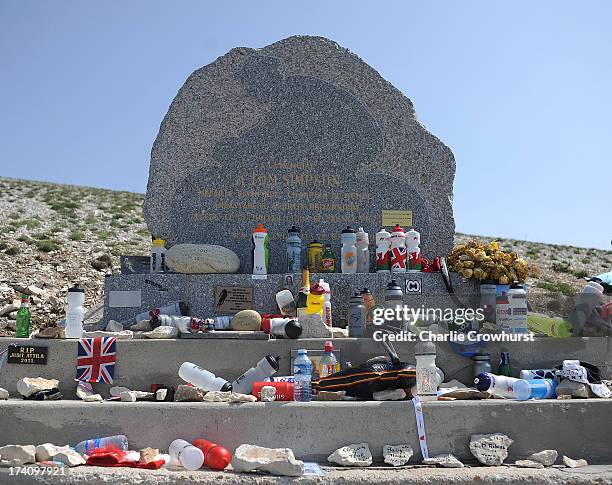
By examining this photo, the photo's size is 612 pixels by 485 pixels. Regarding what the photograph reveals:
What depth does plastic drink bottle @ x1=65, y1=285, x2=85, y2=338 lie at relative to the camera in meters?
6.00

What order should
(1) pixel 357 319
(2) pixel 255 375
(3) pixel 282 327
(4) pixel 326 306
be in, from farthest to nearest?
1. (4) pixel 326 306
2. (1) pixel 357 319
3. (3) pixel 282 327
4. (2) pixel 255 375

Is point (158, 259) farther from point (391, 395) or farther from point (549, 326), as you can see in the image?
point (549, 326)

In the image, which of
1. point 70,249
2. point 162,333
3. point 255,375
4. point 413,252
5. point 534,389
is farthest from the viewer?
point 70,249

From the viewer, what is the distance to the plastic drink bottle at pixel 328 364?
561 cm

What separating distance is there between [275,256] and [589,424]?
4424 millimetres

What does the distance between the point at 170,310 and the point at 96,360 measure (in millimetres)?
1454

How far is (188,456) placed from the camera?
169 inches

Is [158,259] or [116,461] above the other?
[158,259]

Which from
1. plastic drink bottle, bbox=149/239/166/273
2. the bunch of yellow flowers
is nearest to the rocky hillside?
plastic drink bottle, bbox=149/239/166/273

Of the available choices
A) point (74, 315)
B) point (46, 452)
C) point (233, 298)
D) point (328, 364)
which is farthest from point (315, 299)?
point (46, 452)

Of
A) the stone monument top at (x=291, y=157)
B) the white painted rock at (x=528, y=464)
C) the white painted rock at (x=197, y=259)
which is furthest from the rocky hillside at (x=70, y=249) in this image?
the white painted rock at (x=528, y=464)

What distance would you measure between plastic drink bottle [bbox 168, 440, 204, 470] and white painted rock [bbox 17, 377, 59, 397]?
1.60 metres

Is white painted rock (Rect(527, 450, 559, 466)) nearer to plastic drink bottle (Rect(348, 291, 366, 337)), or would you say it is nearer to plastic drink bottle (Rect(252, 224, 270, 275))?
plastic drink bottle (Rect(348, 291, 366, 337))

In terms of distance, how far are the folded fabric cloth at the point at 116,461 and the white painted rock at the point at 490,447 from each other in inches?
89.2
